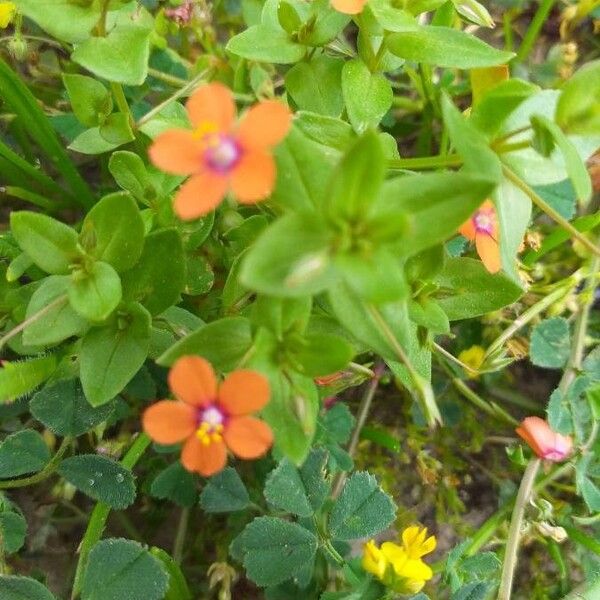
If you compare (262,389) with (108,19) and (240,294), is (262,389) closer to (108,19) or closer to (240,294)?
(240,294)

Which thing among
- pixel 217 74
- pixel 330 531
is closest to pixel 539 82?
pixel 217 74

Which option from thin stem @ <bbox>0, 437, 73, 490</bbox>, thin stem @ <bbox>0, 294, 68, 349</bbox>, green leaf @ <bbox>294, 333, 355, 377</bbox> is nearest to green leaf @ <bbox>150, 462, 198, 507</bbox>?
thin stem @ <bbox>0, 437, 73, 490</bbox>

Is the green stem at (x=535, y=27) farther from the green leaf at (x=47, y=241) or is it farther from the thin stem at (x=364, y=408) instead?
the green leaf at (x=47, y=241)

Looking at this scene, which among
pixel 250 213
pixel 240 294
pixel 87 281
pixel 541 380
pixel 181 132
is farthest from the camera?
pixel 541 380

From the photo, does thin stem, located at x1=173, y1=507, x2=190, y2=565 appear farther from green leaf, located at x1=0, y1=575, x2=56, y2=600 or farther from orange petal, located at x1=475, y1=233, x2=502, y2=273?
orange petal, located at x1=475, y1=233, x2=502, y2=273

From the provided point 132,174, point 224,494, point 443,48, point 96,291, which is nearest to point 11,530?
point 224,494

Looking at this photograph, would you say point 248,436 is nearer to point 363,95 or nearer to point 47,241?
point 47,241
